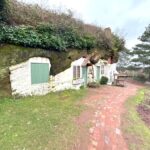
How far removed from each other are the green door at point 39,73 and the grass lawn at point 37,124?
1.37 meters

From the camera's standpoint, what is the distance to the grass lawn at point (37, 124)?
26.0 feet

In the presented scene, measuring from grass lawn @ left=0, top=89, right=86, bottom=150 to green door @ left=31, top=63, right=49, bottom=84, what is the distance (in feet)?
4.51

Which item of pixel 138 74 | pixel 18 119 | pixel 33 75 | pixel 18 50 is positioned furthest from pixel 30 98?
pixel 138 74

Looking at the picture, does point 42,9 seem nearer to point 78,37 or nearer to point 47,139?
point 78,37

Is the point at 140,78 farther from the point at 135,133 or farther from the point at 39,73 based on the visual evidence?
the point at 135,133

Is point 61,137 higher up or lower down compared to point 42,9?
lower down

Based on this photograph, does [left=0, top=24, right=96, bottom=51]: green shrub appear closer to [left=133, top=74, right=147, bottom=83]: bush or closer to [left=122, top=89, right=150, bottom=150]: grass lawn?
[left=122, top=89, right=150, bottom=150]: grass lawn

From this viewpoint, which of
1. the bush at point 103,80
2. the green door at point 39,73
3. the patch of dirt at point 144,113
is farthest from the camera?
the bush at point 103,80

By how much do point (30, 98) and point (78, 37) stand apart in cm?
660

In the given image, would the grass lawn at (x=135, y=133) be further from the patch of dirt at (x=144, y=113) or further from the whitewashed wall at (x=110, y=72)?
the whitewashed wall at (x=110, y=72)

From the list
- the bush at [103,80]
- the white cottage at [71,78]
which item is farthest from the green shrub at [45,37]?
the bush at [103,80]

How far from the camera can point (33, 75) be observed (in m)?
14.7

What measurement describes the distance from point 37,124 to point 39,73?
610 centimetres

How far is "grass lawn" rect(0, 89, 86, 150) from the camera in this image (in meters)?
7.92
